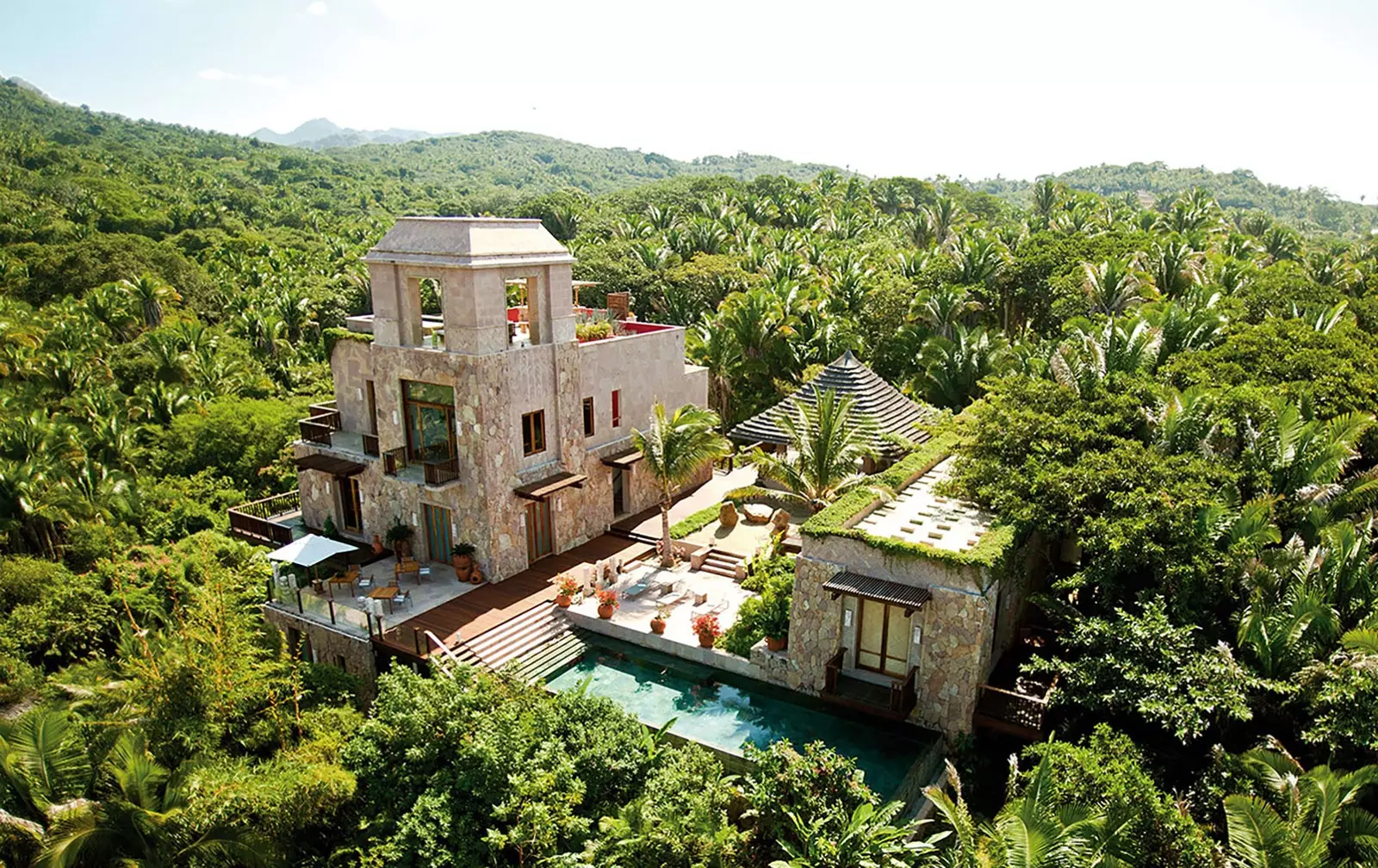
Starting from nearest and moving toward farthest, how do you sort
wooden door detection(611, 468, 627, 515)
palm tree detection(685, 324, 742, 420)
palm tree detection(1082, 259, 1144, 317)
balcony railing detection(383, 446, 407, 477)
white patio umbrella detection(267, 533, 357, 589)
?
white patio umbrella detection(267, 533, 357, 589) < balcony railing detection(383, 446, 407, 477) < wooden door detection(611, 468, 627, 515) < palm tree detection(1082, 259, 1144, 317) < palm tree detection(685, 324, 742, 420)

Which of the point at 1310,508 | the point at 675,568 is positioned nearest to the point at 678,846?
the point at 675,568

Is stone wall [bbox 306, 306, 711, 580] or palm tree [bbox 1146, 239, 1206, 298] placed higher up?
palm tree [bbox 1146, 239, 1206, 298]

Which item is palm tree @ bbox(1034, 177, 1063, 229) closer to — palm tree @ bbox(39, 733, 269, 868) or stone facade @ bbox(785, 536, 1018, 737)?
stone facade @ bbox(785, 536, 1018, 737)

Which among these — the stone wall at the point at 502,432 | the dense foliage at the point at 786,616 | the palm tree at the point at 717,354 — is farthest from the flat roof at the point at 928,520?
the palm tree at the point at 717,354

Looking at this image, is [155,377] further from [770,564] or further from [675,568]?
[770,564]

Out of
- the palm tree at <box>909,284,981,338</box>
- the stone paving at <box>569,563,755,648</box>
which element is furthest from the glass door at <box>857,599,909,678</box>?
the palm tree at <box>909,284,981,338</box>

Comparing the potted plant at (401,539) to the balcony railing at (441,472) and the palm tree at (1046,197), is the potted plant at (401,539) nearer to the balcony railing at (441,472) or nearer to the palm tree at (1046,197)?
the balcony railing at (441,472)

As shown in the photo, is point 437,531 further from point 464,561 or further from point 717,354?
point 717,354
